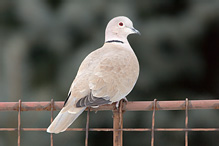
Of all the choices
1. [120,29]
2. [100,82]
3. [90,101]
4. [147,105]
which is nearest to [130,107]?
[147,105]

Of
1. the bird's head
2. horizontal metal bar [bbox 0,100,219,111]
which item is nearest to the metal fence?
horizontal metal bar [bbox 0,100,219,111]

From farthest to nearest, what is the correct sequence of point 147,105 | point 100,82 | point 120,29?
1. point 120,29
2. point 100,82
3. point 147,105

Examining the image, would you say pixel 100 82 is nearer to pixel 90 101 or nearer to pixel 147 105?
pixel 90 101

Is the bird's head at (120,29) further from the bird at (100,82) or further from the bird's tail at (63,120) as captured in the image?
the bird's tail at (63,120)

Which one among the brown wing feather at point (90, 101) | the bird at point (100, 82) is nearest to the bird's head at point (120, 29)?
the bird at point (100, 82)

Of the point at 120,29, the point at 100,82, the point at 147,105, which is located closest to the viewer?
the point at 147,105

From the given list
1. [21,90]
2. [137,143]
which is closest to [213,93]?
[137,143]

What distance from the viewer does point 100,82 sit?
94.0 inches

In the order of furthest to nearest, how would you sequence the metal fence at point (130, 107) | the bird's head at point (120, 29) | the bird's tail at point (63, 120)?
the bird's head at point (120, 29)
the bird's tail at point (63, 120)
the metal fence at point (130, 107)

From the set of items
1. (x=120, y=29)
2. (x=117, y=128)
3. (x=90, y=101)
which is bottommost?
(x=117, y=128)

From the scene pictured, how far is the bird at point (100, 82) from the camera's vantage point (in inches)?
86.2

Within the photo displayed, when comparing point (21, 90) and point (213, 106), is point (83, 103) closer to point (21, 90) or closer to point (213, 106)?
point (213, 106)

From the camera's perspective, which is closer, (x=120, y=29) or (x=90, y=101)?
(x=90, y=101)

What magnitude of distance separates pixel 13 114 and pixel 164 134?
1442 millimetres
